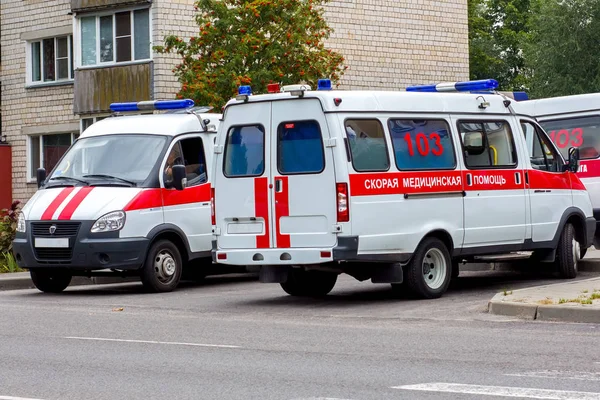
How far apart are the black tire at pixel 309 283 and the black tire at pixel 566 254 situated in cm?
313

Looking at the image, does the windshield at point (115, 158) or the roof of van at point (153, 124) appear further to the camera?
the roof of van at point (153, 124)

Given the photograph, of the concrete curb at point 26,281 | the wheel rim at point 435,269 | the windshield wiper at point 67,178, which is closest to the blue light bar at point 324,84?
the wheel rim at point 435,269

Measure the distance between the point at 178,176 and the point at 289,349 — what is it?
6945 mm

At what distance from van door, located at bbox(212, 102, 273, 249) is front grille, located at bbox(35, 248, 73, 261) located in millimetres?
2546

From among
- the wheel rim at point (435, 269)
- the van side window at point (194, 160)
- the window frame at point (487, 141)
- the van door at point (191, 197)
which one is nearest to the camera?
the wheel rim at point (435, 269)

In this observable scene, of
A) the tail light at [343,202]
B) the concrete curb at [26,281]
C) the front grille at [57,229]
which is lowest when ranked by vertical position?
the concrete curb at [26,281]

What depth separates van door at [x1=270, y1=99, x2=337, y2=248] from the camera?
A: 14719 mm

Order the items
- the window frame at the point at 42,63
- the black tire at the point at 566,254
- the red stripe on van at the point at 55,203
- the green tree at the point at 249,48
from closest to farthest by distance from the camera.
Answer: the red stripe on van at the point at 55,203 → the black tire at the point at 566,254 → the green tree at the point at 249,48 → the window frame at the point at 42,63

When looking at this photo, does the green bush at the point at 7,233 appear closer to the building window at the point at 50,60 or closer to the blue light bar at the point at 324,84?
the blue light bar at the point at 324,84

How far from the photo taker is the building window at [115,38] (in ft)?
112

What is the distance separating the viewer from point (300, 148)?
15039 millimetres

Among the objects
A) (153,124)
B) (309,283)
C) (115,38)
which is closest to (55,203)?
(153,124)

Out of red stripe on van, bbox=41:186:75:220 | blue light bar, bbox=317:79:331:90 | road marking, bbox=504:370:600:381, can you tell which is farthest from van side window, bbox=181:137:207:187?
road marking, bbox=504:370:600:381

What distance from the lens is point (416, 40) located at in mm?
39062
